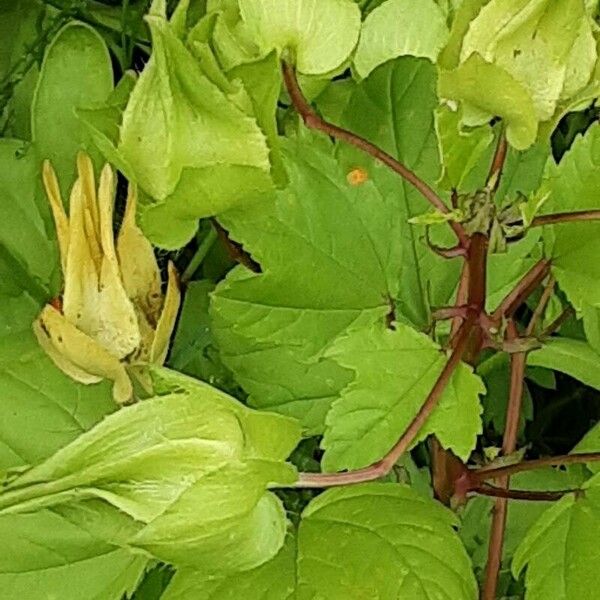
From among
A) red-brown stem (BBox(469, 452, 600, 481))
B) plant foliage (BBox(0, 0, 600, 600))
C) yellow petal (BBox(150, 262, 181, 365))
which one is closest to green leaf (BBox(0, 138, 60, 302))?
plant foliage (BBox(0, 0, 600, 600))

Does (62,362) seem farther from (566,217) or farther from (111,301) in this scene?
(566,217)

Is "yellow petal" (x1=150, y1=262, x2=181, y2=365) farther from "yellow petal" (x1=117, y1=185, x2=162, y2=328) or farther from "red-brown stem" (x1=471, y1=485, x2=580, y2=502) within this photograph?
"red-brown stem" (x1=471, y1=485, x2=580, y2=502)

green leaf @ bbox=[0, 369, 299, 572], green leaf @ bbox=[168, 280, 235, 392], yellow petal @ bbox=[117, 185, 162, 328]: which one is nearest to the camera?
green leaf @ bbox=[0, 369, 299, 572]

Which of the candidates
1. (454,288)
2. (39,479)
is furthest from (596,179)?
(39,479)

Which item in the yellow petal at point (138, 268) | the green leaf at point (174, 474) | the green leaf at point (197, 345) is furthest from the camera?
the green leaf at point (197, 345)

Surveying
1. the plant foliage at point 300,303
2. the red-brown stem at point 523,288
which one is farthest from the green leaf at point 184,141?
the red-brown stem at point 523,288

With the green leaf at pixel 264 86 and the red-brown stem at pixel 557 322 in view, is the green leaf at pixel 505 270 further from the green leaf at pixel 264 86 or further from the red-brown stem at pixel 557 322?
the green leaf at pixel 264 86
